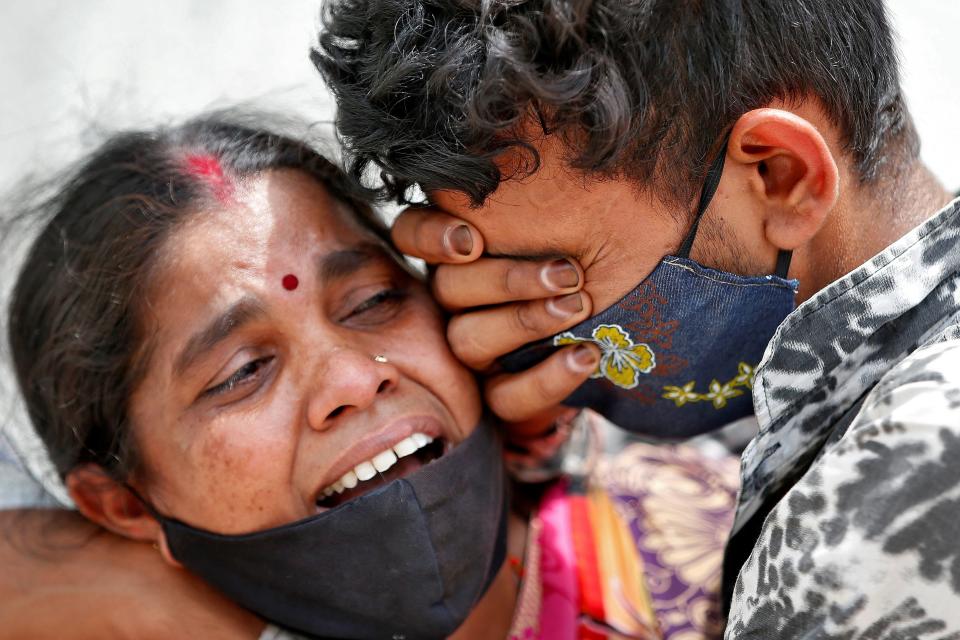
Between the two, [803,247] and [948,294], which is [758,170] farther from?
[948,294]

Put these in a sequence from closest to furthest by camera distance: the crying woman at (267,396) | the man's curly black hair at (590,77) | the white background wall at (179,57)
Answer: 1. the man's curly black hair at (590,77)
2. the crying woman at (267,396)
3. the white background wall at (179,57)

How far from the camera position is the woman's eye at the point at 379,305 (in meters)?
2.44

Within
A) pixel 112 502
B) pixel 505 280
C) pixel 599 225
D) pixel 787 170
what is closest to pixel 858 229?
pixel 787 170

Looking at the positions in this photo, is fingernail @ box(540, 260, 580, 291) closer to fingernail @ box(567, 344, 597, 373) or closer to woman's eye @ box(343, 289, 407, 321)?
fingernail @ box(567, 344, 597, 373)

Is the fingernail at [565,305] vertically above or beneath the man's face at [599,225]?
beneath

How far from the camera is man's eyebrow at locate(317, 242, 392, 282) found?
237 centimetres

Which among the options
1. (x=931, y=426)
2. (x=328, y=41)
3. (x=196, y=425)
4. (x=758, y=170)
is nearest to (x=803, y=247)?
(x=758, y=170)

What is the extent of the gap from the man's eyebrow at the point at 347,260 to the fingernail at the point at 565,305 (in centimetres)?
53

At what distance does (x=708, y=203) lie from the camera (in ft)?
6.72

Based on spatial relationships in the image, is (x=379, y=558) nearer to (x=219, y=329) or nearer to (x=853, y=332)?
(x=219, y=329)

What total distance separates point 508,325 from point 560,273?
8.7 inches

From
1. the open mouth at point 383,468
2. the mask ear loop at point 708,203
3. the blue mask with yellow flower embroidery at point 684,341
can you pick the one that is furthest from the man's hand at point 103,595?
the mask ear loop at point 708,203

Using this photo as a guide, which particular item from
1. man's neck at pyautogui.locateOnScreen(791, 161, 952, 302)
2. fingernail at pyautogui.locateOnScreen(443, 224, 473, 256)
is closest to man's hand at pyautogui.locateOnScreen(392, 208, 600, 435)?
fingernail at pyautogui.locateOnScreen(443, 224, 473, 256)

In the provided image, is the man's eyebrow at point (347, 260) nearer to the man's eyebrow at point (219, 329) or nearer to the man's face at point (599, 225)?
the man's eyebrow at point (219, 329)
